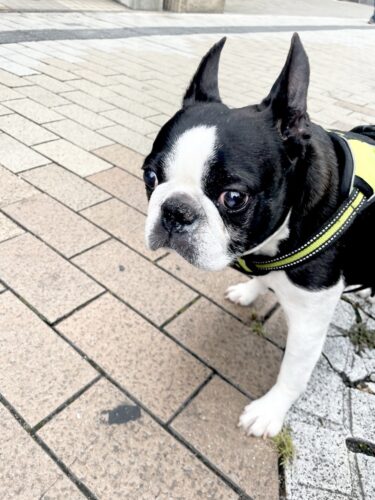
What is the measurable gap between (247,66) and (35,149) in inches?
216

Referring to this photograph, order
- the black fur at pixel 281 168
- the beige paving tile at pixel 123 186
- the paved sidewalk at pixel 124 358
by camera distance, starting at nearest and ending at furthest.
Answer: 1. the black fur at pixel 281 168
2. the paved sidewalk at pixel 124 358
3. the beige paving tile at pixel 123 186

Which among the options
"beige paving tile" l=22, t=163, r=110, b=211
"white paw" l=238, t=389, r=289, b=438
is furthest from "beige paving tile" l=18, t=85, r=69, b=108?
"white paw" l=238, t=389, r=289, b=438

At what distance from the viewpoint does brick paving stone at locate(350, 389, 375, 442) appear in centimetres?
213

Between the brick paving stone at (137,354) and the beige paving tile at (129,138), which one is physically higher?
the beige paving tile at (129,138)

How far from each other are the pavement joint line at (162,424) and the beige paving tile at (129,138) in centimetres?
249

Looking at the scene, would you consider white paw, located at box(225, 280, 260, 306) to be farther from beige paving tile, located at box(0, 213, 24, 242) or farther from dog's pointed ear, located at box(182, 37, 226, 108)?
beige paving tile, located at box(0, 213, 24, 242)

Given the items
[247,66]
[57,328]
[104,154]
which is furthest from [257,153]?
[247,66]

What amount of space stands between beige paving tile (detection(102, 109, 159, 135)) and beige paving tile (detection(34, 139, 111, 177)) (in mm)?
856

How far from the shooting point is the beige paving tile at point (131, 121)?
4.73m

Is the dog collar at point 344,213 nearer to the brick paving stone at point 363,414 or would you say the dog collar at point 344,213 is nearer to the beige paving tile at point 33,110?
the brick paving stone at point 363,414

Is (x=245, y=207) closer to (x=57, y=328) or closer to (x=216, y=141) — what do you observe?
(x=216, y=141)

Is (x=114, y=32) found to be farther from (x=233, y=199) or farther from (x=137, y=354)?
(x=233, y=199)

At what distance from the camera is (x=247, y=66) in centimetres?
806

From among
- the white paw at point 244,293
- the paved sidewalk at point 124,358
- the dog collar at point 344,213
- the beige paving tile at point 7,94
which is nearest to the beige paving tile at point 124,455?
the paved sidewalk at point 124,358
